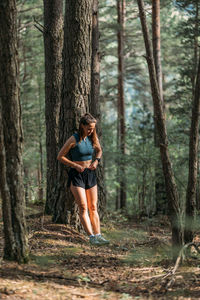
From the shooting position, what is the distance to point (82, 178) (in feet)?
21.3

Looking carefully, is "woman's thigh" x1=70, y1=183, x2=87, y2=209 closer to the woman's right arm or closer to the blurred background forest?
the woman's right arm

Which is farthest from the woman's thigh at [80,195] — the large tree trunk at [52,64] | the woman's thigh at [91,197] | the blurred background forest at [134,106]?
the large tree trunk at [52,64]

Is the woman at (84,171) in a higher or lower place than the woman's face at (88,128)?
lower

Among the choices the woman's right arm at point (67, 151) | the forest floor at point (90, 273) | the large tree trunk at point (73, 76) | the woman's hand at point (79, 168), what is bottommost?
the forest floor at point (90, 273)

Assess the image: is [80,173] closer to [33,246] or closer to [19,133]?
[33,246]

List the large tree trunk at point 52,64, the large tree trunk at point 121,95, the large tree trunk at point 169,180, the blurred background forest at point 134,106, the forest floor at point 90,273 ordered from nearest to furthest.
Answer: the forest floor at point 90,273
the large tree trunk at point 169,180
the large tree trunk at point 52,64
the blurred background forest at point 134,106
the large tree trunk at point 121,95

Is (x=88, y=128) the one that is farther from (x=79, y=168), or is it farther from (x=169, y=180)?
(x=169, y=180)

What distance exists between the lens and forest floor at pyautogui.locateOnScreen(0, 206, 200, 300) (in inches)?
164

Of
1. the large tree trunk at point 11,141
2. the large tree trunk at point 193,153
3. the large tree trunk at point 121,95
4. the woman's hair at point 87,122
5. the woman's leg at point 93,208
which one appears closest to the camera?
the large tree trunk at point 11,141

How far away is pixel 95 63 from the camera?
984 cm

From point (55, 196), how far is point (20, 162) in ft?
9.59

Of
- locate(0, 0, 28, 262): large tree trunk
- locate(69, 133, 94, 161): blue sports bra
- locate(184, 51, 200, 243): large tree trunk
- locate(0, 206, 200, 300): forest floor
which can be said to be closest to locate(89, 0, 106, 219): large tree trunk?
locate(0, 206, 200, 300): forest floor

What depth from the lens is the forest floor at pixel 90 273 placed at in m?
4.17

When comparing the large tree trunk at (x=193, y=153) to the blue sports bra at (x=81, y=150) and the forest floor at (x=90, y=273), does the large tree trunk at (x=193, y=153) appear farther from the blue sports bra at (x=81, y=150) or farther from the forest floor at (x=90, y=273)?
the blue sports bra at (x=81, y=150)
